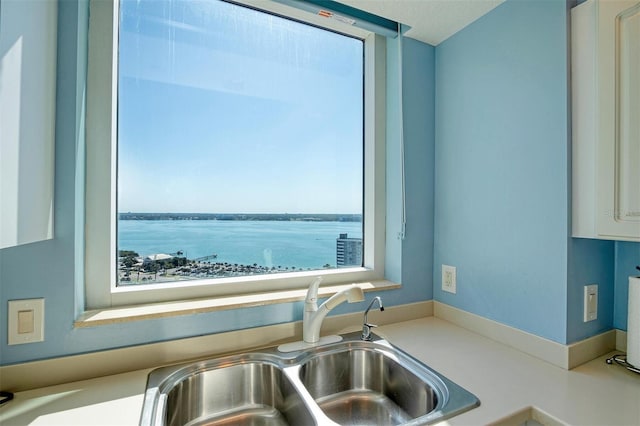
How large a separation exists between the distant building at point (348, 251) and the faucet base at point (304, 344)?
0.42m

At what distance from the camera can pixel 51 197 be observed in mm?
892

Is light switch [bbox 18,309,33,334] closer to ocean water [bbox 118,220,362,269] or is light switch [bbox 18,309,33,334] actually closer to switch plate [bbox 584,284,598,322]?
ocean water [bbox 118,220,362,269]

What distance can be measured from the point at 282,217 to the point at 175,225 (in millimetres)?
451

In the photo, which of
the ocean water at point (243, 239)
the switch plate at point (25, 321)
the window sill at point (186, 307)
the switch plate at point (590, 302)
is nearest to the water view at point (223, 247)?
the ocean water at point (243, 239)

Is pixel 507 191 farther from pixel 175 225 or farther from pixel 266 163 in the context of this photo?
pixel 175 225

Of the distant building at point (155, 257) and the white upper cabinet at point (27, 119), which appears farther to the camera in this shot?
the distant building at point (155, 257)

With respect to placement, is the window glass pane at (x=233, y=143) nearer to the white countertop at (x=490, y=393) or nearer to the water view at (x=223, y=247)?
the water view at (x=223, y=247)

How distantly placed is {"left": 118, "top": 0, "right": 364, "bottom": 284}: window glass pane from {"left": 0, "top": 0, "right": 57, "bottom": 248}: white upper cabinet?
31 cm

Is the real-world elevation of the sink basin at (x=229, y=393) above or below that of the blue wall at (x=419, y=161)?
below

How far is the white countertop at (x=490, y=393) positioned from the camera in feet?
2.50

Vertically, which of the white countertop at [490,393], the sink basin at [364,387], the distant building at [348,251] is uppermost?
the distant building at [348,251]

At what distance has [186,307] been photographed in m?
1.08

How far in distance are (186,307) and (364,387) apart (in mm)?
714

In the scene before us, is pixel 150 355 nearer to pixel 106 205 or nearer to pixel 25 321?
pixel 25 321
